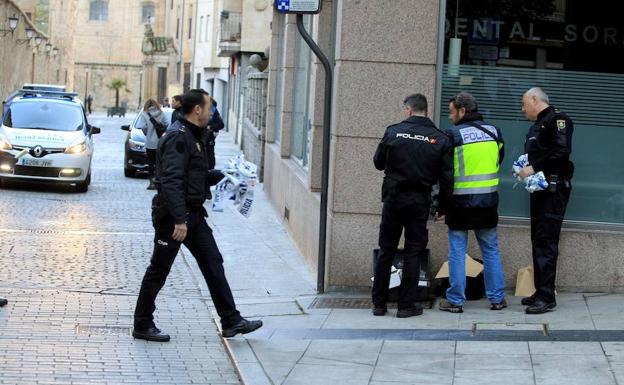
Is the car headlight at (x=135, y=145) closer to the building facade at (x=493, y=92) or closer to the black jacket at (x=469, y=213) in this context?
the building facade at (x=493, y=92)

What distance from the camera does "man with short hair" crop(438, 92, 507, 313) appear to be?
1005 centimetres

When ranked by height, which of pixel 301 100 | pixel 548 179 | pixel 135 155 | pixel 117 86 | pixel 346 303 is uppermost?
pixel 301 100

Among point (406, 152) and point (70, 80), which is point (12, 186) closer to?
point (406, 152)

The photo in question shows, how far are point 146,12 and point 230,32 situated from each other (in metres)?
50.7

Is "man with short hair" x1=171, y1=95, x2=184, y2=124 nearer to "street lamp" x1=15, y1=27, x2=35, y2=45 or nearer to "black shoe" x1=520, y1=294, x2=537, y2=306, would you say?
"black shoe" x1=520, y1=294, x2=537, y2=306

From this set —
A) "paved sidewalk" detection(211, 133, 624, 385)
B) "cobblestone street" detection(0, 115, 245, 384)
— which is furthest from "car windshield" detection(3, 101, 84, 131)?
"paved sidewalk" detection(211, 133, 624, 385)

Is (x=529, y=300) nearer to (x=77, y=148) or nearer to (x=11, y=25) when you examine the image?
(x=77, y=148)

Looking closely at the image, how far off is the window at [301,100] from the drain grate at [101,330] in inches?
248

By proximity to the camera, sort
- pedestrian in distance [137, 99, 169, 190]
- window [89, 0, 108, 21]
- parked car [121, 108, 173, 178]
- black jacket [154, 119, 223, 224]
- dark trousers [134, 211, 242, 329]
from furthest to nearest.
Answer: window [89, 0, 108, 21] < parked car [121, 108, 173, 178] < pedestrian in distance [137, 99, 169, 190] < dark trousers [134, 211, 242, 329] < black jacket [154, 119, 223, 224]

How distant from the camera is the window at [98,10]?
96375mm

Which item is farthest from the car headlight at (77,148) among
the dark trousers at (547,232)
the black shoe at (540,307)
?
the black shoe at (540,307)

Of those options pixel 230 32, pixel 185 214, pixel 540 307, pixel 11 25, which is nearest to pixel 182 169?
pixel 185 214

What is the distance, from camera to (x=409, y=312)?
10.1 meters

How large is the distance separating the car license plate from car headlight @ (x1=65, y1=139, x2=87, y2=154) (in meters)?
0.44
